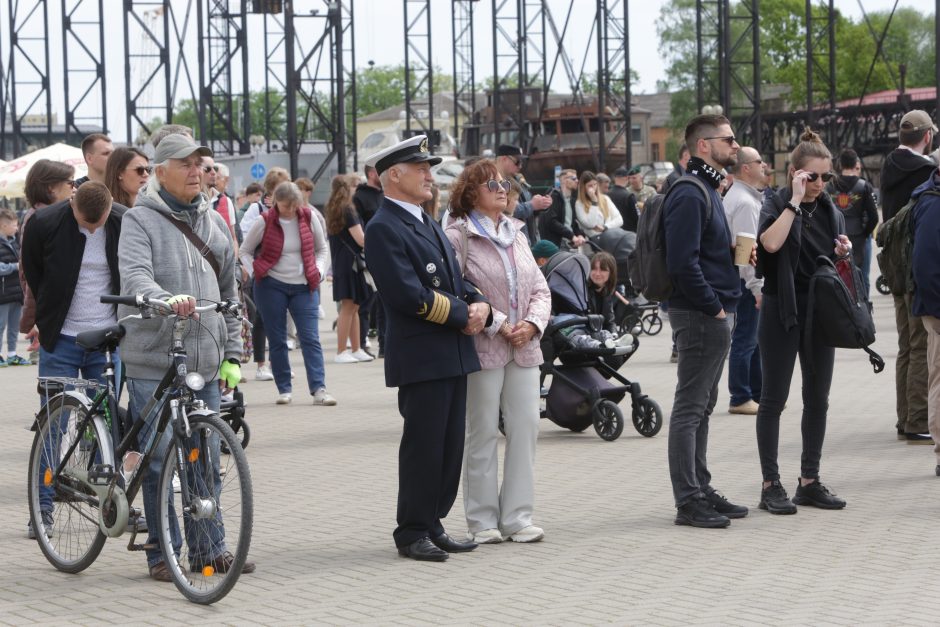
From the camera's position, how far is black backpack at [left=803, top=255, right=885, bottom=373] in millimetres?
7863

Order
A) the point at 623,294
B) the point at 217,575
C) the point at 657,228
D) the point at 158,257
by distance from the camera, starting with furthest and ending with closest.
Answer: the point at 623,294 < the point at 657,228 < the point at 158,257 < the point at 217,575

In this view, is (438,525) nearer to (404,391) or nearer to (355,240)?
(404,391)

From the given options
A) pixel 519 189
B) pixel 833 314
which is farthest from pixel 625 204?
pixel 833 314

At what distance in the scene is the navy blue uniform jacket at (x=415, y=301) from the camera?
6.92 meters

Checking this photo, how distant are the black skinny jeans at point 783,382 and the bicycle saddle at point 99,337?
10.6 ft

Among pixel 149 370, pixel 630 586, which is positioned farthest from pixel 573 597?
pixel 149 370

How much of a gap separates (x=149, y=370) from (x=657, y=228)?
2.52 m

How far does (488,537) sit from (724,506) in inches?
49.3

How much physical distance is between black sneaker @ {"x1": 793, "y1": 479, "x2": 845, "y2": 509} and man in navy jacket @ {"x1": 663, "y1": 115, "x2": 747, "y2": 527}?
501 millimetres

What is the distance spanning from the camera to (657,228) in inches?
301

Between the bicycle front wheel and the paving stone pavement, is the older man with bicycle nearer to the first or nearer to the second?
the bicycle front wheel

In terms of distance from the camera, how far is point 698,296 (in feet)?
24.5

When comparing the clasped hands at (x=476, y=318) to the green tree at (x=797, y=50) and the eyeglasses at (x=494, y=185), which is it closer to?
the eyeglasses at (x=494, y=185)

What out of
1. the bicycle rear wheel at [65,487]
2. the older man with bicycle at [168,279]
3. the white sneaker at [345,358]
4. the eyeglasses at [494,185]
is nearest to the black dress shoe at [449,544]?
the older man with bicycle at [168,279]
